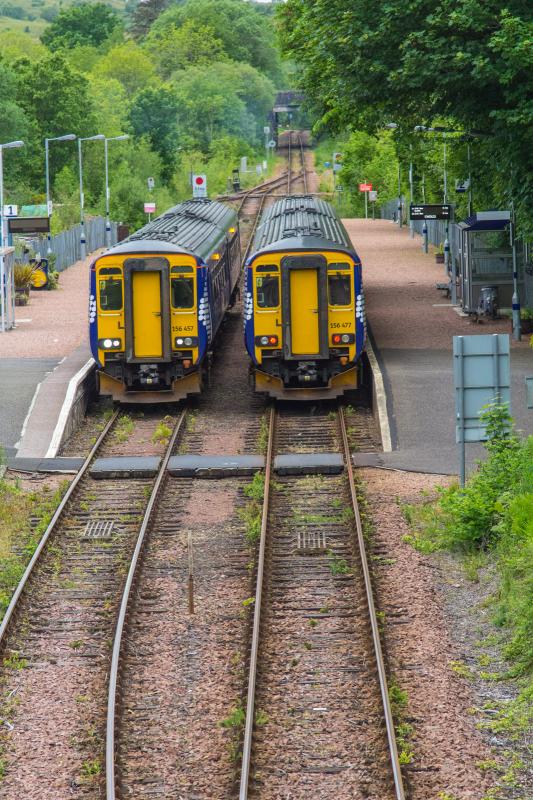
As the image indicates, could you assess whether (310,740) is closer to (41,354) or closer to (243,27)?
(41,354)

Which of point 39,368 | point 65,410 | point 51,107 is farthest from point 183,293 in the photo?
point 51,107

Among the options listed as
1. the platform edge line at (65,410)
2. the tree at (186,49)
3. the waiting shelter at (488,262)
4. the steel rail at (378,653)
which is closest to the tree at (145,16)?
the tree at (186,49)

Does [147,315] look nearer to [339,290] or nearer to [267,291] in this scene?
[267,291]

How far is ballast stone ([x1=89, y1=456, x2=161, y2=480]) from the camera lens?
1967cm

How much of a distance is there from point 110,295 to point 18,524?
7.55 m

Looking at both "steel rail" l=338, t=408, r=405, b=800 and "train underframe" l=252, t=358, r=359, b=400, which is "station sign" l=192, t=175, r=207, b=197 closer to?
"train underframe" l=252, t=358, r=359, b=400

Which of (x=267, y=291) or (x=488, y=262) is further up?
(x=488, y=262)

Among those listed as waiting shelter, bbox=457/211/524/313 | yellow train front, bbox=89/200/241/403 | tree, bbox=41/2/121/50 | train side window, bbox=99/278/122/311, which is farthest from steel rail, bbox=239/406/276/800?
tree, bbox=41/2/121/50

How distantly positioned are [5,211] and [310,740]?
1107 inches

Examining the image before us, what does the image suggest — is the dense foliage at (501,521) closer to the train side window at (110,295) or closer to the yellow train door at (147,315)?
the yellow train door at (147,315)

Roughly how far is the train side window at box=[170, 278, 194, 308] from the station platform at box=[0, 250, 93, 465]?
2532 millimetres

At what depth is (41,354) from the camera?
97.0ft

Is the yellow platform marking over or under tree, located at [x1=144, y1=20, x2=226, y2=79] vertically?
under

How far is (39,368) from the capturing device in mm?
27359
